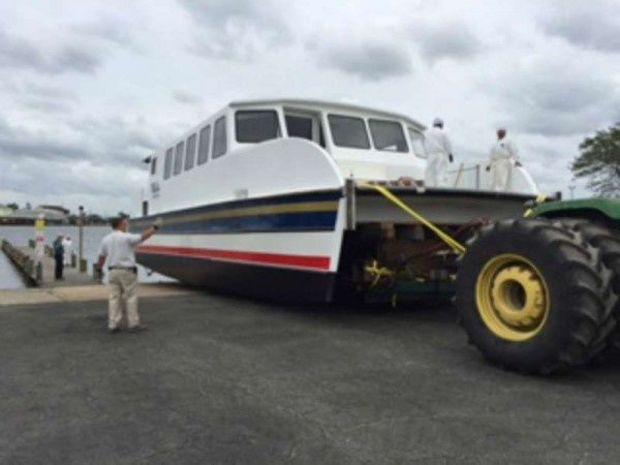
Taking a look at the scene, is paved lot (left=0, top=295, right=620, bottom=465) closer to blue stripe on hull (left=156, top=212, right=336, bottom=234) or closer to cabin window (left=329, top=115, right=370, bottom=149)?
blue stripe on hull (left=156, top=212, right=336, bottom=234)

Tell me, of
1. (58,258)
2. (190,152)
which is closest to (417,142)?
(190,152)

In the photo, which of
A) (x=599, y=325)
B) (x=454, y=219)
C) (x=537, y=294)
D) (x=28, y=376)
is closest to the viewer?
(x=599, y=325)

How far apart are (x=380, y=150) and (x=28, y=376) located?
23.0 ft

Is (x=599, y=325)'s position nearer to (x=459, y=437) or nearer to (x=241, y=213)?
(x=459, y=437)

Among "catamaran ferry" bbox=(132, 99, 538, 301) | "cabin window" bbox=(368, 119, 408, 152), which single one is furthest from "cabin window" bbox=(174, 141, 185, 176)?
"cabin window" bbox=(368, 119, 408, 152)

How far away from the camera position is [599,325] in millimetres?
4625

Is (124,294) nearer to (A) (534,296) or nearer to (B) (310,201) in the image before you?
(B) (310,201)

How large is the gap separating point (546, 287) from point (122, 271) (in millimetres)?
5105

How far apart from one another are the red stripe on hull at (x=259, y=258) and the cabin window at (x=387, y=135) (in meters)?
2.99

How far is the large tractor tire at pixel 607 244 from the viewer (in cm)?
477

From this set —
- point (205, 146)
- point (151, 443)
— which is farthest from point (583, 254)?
point (205, 146)

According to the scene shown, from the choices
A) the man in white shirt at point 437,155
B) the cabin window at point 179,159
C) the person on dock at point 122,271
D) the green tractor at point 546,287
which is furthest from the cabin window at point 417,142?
the green tractor at point 546,287

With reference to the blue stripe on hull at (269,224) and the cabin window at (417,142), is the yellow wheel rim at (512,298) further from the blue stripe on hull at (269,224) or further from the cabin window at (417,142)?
the cabin window at (417,142)

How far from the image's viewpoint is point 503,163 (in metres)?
9.73
